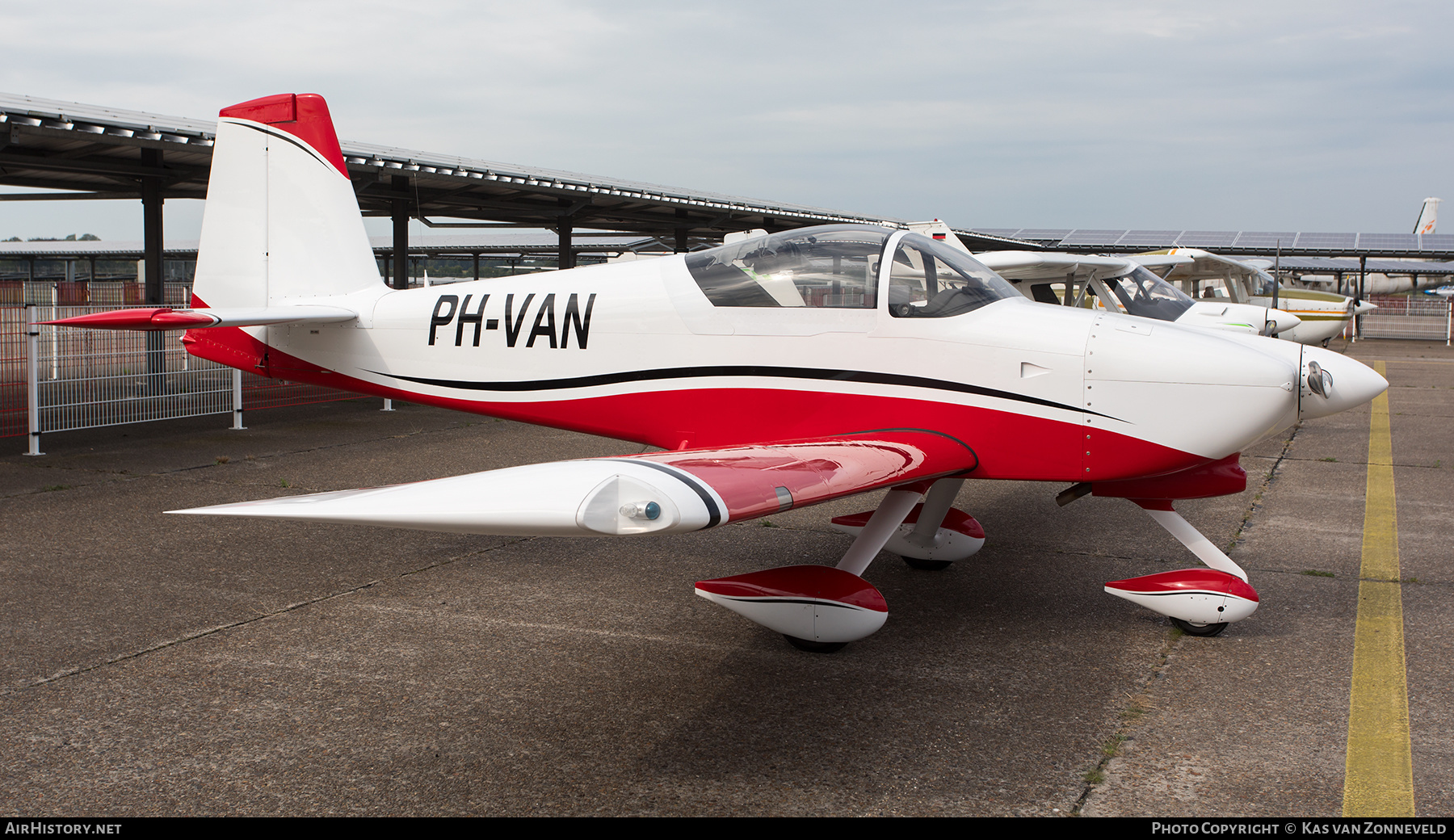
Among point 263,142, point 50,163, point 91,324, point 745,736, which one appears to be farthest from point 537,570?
point 50,163

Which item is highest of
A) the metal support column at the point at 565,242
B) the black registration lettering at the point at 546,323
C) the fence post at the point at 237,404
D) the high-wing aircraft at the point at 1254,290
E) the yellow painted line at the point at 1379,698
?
the metal support column at the point at 565,242

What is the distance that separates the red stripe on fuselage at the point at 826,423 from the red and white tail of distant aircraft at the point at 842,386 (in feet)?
0.03

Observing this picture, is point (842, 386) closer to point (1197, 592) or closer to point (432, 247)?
point (1197, 592)

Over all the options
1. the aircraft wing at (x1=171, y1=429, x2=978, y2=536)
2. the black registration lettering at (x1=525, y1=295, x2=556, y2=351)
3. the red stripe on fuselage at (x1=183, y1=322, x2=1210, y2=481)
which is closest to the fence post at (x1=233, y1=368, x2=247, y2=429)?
the red stripe on fuselage at (x1=183, y1=322, x2=1210, y2=481)

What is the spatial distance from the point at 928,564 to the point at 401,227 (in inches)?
587

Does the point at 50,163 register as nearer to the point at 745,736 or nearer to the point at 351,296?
the point at 351,296

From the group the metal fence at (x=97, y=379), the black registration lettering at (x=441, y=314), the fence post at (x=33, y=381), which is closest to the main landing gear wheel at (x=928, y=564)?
the black registration lettering at (x=441, y=314)

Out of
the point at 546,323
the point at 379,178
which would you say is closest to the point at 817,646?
the point at 546,323

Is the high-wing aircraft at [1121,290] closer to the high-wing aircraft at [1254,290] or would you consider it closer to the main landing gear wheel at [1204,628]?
the high-wing aircraft at [1254,290]

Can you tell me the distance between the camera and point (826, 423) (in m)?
4.81

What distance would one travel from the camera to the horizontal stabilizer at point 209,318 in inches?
218

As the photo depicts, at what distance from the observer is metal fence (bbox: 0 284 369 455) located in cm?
975

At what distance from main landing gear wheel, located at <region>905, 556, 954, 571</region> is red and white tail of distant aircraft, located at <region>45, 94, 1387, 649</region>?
2 centimetres

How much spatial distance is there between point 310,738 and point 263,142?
15.5 ft
